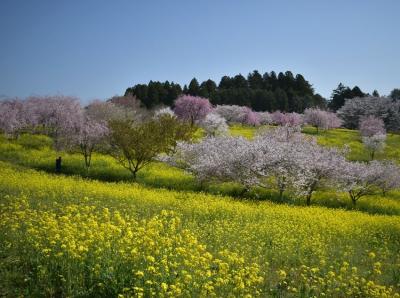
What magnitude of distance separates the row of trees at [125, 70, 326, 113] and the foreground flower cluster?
68168mm

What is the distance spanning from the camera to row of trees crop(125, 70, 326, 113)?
94.0 meters

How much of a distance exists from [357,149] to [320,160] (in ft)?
99.2

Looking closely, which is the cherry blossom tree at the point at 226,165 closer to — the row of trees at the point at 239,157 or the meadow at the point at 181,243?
the row of trees at the point at 239,157

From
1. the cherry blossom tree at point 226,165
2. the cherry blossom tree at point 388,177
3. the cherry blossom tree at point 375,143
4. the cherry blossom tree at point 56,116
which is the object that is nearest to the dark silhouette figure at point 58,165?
the cherry blossom tree at point 56,116

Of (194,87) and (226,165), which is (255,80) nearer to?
(194,87)

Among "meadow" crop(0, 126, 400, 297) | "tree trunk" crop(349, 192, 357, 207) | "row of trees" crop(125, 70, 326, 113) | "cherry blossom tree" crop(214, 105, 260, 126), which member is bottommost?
"tree trunk" crop(349, 192, 357, 207)

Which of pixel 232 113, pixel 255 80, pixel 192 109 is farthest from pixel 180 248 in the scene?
pixel 255 80

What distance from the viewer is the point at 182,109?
245ft

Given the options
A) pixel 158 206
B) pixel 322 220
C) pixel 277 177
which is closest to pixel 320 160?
pixel 277 177

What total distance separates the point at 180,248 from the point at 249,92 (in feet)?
330

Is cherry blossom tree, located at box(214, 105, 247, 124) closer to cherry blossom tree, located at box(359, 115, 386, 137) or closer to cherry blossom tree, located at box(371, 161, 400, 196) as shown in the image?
cherry blossom tree, located at box(359, 115, 386, 137)

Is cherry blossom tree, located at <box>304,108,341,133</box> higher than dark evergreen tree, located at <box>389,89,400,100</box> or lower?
lower

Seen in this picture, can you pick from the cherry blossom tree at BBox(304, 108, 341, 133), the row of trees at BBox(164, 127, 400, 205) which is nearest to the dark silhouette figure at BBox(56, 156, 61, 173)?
the row of trees at BBox(164, 127, 400, 205)

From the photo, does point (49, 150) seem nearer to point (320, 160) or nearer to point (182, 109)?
point (320, 160)
